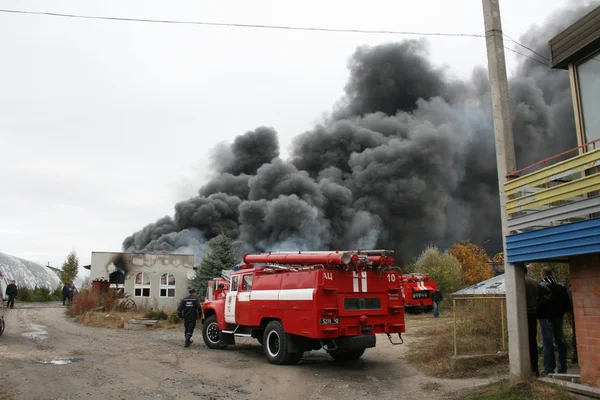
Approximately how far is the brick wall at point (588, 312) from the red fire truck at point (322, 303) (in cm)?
404

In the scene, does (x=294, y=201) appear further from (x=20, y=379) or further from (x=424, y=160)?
(x=20, y=379)

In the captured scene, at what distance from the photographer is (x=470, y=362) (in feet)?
28.6

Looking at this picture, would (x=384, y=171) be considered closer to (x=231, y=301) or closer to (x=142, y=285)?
(x=142, y=285)

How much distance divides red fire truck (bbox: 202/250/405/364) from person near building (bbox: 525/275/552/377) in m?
3.14

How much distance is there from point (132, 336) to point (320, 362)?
289 inches

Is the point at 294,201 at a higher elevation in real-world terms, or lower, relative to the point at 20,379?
higher

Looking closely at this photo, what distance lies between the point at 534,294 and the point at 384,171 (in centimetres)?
3714

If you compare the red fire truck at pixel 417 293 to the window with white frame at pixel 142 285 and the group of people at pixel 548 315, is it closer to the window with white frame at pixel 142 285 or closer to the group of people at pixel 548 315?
the window with white frame at pixel 142 285

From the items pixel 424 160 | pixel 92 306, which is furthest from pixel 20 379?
pixel 424 160

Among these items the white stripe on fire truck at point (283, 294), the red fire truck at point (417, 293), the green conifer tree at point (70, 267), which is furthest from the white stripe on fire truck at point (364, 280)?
the green conifer tree at point (70, 267)

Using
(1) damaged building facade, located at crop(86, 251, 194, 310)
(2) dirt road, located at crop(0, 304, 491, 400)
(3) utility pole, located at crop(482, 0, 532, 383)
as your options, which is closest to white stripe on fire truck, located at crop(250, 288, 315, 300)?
(2) dirt road, located at crop(0, 304, 491, 400)

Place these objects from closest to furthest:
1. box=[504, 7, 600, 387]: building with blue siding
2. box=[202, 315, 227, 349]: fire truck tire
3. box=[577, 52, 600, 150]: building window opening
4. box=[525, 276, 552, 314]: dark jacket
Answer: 1. box=[504, 7, 600, 387]: building with blue siding
2. box=[577, 52, 600, 150]: building window opening
3. box=[525, 276, 552, 314]: dark jacket
4. box=[202, 315, 227, 349]: fire truck tire

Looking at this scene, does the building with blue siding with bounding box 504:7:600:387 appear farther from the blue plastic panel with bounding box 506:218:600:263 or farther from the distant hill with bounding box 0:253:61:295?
the distant hill with bounding box 0:253:61:295

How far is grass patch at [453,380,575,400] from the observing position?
5859 mm
